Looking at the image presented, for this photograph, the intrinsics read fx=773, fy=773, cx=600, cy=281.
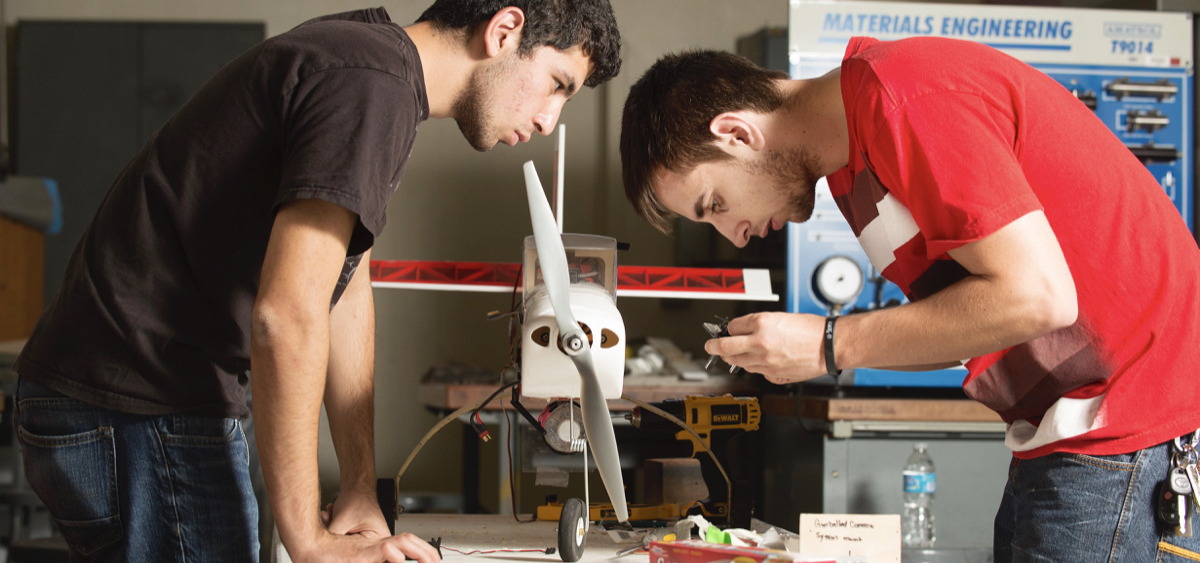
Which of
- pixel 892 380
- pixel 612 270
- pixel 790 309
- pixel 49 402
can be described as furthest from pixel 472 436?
pixel 49 402

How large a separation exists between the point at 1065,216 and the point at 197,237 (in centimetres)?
103

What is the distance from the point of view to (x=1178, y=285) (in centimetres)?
91

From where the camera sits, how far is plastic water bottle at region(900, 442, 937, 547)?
2.17 meters

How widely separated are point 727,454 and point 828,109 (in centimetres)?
79

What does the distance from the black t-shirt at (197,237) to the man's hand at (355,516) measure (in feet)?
0.84

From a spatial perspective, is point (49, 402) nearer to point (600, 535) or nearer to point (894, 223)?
point (600, 535)

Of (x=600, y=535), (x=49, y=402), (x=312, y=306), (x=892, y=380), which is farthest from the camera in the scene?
(x=892, y=380)

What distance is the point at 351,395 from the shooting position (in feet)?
4.09

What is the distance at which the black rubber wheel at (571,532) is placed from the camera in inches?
49.9

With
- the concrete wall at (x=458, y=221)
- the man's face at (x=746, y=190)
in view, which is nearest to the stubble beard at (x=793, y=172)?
the man's face at (x=746, y=190)

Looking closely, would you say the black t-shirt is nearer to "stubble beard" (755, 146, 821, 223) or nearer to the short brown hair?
the short brown hair

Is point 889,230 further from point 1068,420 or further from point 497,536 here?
point 497,536

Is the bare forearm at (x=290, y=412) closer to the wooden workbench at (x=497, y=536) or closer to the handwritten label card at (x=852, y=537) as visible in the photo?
the wooden workbench at (x=497, y=536)

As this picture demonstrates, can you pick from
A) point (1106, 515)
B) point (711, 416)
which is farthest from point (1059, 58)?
point (1106, 515)
